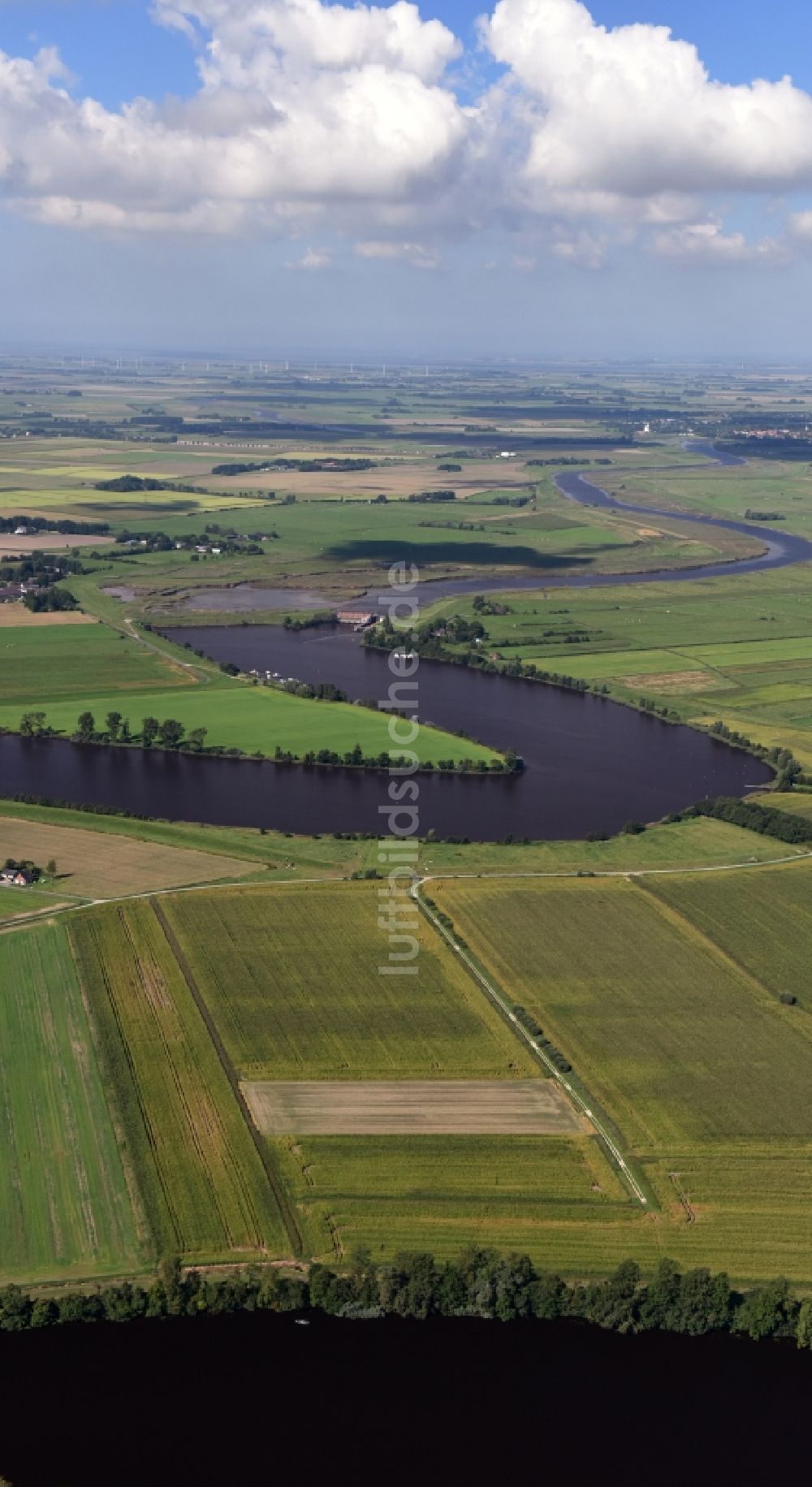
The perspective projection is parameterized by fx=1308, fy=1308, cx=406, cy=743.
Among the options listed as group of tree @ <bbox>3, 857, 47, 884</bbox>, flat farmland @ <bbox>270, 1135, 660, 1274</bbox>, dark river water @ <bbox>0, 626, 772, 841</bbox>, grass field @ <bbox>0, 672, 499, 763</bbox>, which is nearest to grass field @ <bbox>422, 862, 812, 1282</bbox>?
flat farmland @ <bbox>270, 1135, 660, 1274</bbox>

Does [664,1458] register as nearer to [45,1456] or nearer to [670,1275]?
[670,1275]

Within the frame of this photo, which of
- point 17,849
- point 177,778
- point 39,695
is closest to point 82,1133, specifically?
point 17,849

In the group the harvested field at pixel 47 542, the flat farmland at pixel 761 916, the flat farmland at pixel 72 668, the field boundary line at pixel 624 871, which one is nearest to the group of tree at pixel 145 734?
the flat farmland at pixel 72 668

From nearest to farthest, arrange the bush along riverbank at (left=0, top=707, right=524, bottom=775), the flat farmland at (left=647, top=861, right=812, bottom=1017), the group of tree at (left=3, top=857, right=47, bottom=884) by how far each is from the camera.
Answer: the flat farmland at (left=647, top=861, right=812, bottom=1017) < the group of tree at (left=3, top=857, right=47, bottom=884) < the bush along riverbank at (left=0, top=707, right=524, bottom=775)

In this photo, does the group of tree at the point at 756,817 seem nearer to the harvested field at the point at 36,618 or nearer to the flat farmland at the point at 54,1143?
the flat farmland at the point at 54,1143

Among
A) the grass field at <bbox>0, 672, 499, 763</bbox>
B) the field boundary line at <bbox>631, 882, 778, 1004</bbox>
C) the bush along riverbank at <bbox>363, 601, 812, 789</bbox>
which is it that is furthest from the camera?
the bush along riverbank at <bbox>363, 601, 812, 789</bbox>

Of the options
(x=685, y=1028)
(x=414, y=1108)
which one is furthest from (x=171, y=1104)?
(x=685, y=1028)

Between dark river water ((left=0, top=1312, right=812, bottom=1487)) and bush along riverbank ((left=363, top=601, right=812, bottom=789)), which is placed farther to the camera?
bush along riverbank ((left=363, top=601, right=812, bottom=789))

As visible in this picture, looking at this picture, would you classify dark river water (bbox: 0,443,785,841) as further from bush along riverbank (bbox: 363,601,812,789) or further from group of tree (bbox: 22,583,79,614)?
group of tree (bbox: 22,583,79,614)
